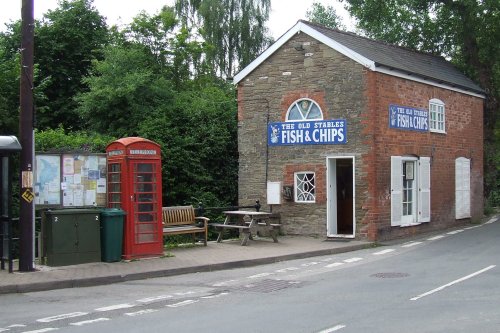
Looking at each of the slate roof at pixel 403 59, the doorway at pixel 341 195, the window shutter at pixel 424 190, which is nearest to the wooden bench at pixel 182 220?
the doorway at pixel 341 195

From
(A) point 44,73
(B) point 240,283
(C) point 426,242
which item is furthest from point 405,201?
(A) point 44,73

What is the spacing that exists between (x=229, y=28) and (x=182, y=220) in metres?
24.0

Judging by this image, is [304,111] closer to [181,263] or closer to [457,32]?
[181,263]

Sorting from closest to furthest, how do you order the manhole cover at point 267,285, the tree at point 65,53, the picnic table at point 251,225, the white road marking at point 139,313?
the white road marking at point 139,313 < the manhole cover at point 267,285 < the picnic table at point 251,225 < the tree at point 65,53

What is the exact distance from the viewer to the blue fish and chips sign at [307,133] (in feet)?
59.3

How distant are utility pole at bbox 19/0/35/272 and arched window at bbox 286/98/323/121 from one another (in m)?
8.97

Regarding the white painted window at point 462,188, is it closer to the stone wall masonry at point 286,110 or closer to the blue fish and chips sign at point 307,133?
the stone wall masonry at point 286,110

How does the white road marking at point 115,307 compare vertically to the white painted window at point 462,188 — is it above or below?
below

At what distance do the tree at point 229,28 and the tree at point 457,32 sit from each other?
9108 millimetres

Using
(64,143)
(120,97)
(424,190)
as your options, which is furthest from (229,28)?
(64,143)

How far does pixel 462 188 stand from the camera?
22766 millimetres

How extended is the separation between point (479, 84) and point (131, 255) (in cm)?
1905

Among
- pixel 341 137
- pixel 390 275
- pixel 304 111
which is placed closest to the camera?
pixel 390 275

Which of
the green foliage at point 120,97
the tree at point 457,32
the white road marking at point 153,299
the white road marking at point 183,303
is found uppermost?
the tree at point 457,32
